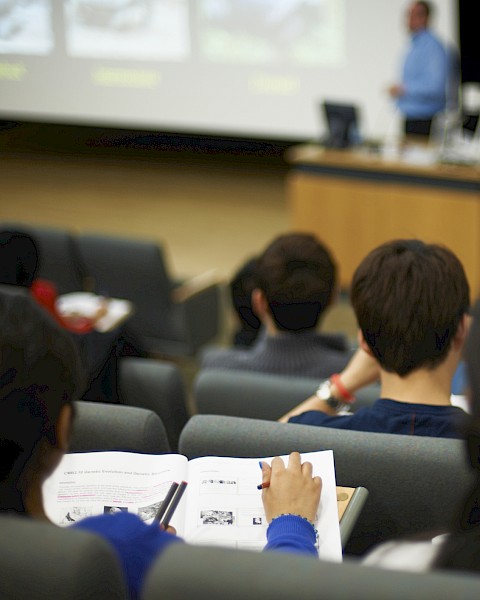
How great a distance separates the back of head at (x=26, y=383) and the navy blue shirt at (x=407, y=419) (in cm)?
80

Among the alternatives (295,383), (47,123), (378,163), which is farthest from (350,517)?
(47,123)

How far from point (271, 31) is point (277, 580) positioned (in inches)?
273

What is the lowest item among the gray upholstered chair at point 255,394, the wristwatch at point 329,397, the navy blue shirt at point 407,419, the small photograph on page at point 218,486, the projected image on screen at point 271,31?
the gray upholstered chair at point 255,394

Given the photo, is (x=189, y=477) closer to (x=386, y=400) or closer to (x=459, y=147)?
(x=386, y=400)

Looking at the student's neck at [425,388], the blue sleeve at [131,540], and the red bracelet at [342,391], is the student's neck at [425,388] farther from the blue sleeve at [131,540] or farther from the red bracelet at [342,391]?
the blue sleeve at [131,540]

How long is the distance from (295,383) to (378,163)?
3.02 metres

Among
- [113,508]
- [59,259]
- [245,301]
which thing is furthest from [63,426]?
[59,259]

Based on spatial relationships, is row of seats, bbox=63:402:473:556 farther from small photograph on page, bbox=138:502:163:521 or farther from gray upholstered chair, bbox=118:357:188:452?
gray upholstered chair, bbox=118:357:188:452

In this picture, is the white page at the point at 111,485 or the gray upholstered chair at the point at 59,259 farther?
the gray upholstered chair at the point at 59,259

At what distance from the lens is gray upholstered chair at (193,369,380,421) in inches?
90.0

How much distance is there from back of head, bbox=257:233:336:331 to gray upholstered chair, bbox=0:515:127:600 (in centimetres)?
157

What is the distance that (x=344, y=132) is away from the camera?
5324mm

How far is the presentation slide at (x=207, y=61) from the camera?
7.12 m

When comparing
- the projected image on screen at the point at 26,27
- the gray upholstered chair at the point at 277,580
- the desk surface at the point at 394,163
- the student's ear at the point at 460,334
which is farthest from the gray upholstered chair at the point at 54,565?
the projected image on screen at the point at 26,27
